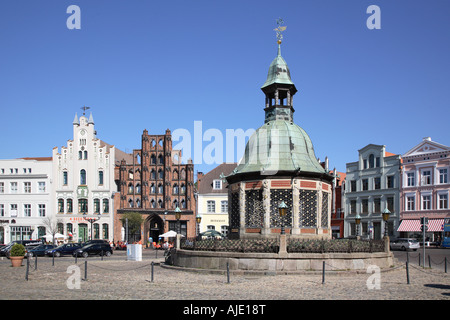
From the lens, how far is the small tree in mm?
62906

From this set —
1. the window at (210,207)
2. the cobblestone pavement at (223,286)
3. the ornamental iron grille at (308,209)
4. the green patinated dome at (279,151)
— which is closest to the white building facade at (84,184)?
the window at (210,207)

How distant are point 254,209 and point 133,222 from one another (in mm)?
36868

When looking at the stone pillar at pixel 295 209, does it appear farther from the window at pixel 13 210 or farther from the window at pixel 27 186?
the window at pixel 13 210

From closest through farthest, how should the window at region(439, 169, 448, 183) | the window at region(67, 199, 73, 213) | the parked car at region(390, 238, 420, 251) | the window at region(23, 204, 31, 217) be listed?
the parked car at region(390, 238, 420, 251)
the window at region(439, 169, 448, 183)
the window at region(67, 199, 73, 213)
the window at region(23, 204, 31, 217)

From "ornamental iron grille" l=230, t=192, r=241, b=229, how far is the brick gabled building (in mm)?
35276

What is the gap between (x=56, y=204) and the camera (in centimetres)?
6781

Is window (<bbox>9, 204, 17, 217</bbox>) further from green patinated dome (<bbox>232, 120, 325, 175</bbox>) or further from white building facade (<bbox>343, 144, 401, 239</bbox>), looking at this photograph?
green patinated dome (<bbox>232, 120, 325, 175</bbox>)

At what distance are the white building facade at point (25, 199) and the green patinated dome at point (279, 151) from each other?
43802 millimetres

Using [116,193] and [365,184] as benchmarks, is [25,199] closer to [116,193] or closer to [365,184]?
[116,193]

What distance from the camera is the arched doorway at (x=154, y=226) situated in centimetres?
6594

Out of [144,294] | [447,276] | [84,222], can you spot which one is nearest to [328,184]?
[447,276]

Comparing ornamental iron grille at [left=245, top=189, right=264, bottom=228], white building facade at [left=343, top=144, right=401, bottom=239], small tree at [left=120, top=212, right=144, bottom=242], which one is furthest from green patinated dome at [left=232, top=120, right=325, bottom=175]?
small tree at [left=120, top=212, right=144, bottom=242]
